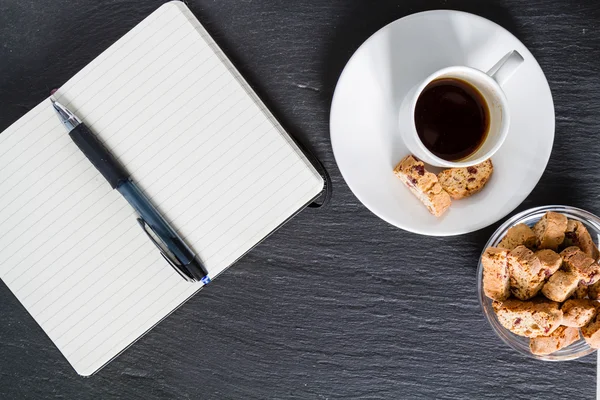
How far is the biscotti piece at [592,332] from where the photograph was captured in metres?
0.70

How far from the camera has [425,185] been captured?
0.72 m

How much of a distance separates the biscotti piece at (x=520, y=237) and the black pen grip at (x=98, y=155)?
50 centimetres

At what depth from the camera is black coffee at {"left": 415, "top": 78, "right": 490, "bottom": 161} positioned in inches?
28.9

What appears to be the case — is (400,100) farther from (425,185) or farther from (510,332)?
(510,332)

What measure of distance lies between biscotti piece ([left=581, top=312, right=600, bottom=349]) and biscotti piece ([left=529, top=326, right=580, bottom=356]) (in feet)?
0.07

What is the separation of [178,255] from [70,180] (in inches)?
7.0

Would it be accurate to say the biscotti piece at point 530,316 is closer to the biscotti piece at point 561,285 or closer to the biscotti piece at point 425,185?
the biscotti piece at point 561,285

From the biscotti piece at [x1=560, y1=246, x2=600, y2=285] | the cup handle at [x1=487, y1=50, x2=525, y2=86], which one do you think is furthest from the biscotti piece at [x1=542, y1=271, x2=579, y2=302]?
the cup handle at [x1=487, y1=50, x2=525, y2=86]

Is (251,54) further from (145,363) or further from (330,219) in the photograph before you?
(145,363)

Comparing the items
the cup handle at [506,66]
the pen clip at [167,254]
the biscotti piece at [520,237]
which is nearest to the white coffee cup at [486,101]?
the cup handle at [506,66]

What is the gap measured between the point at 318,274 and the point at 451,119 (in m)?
0.28

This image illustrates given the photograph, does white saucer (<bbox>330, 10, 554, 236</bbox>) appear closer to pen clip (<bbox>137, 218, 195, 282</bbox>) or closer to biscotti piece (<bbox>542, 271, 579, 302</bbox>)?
biscotti piece (<bbox>542, 271, 579, 302</bbox>)

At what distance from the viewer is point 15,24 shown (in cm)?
81

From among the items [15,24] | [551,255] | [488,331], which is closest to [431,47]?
[551,255]
